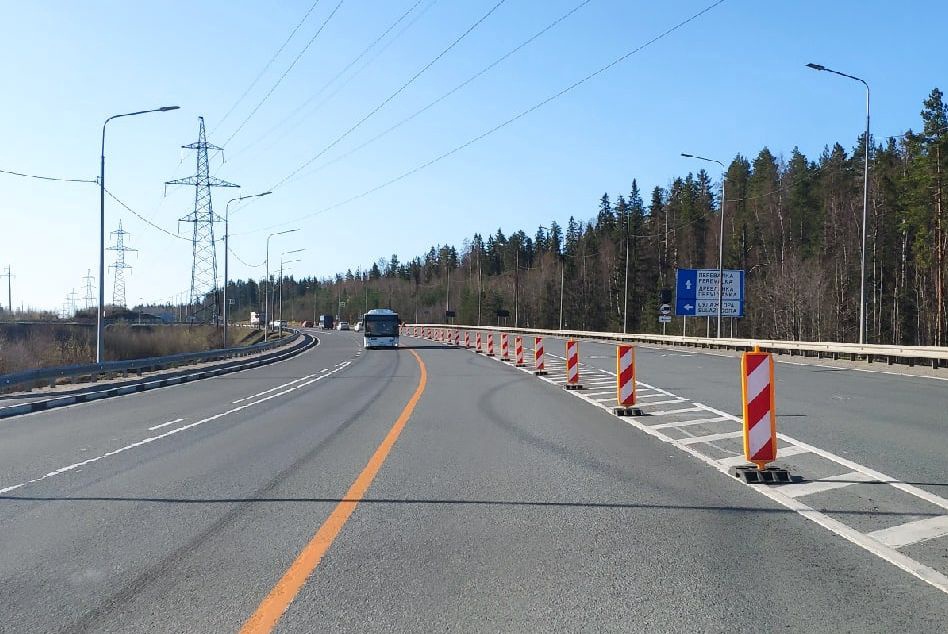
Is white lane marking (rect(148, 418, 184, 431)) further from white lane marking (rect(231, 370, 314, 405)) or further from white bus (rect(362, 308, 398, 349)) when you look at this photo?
white bus (rect(362, 308, 398, 349))

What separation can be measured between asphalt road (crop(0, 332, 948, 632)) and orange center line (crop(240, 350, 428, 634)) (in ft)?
0.10

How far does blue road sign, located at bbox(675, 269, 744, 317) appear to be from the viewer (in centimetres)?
4719

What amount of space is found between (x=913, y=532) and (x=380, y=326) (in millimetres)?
52025

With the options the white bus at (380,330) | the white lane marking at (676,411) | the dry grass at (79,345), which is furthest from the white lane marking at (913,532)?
the white bus at (380,330)

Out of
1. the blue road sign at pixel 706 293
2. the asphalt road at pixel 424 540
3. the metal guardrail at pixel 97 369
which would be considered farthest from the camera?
the blue road sign at pixel 706 293

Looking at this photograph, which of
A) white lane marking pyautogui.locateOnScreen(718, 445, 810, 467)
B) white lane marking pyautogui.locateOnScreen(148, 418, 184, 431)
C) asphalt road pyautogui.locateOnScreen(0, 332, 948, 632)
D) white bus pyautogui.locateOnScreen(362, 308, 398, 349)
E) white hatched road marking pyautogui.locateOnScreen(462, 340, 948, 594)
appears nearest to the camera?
asphalt road pyautogui.locateOnScreen(0, 332, 948, 632)

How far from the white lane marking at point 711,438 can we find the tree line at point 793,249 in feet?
79.3

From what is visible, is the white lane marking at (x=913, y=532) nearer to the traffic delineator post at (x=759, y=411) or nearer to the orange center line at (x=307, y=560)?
the traffic delineator post at (x=759, y=411)

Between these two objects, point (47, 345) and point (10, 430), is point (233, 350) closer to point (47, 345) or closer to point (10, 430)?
point (47, 345)

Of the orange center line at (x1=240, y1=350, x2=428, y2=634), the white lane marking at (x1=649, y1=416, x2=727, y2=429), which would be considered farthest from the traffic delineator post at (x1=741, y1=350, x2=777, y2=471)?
the white lane marking at (x1=649, y1=416, x2=727, y2=429)

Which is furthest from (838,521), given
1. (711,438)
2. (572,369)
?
(572,369)

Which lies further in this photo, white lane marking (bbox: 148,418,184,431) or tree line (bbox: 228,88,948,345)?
tree line (bbox: 228,88,948,345)

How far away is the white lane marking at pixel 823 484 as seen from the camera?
838 cm

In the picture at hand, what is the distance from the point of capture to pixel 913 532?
6.70 meters
